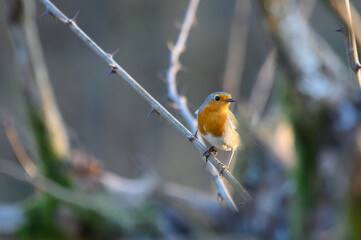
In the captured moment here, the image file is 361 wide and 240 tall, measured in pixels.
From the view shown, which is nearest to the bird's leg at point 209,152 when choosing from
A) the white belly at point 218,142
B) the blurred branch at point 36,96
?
the white belly at point 218,142

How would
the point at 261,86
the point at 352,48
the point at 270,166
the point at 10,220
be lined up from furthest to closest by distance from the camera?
the point at 261,86 → the point at 270,166 → the point at 10,220 → the point at 352,48

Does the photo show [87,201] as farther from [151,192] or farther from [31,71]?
[31,71]

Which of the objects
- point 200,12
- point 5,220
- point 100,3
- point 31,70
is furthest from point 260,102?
point 100,3

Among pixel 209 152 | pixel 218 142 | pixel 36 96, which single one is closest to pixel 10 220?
pixel 36 96

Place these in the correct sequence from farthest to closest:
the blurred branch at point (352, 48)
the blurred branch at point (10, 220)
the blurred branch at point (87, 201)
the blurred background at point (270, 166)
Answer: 1. the blurred branch at point (10, 220)
2. the blurred branch at point (87, 201)
3. the blurred background at point (270, 166)
4. the blurred branch at point (352, 48)

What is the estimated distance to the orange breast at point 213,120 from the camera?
1.54 meters

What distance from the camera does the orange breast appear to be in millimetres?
1541

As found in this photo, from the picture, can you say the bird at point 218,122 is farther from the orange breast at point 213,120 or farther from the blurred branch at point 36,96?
the blurred branch at point 36,96

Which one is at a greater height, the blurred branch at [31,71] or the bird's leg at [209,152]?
the blurred branch at [31,71]

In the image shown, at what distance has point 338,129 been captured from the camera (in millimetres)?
3047

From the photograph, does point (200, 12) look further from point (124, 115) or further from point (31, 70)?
point (31, 70)

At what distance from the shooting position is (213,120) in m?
1.54

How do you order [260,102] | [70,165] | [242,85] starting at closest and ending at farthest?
[70,165] → [260,102] → [242,85]

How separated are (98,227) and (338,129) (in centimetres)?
204
